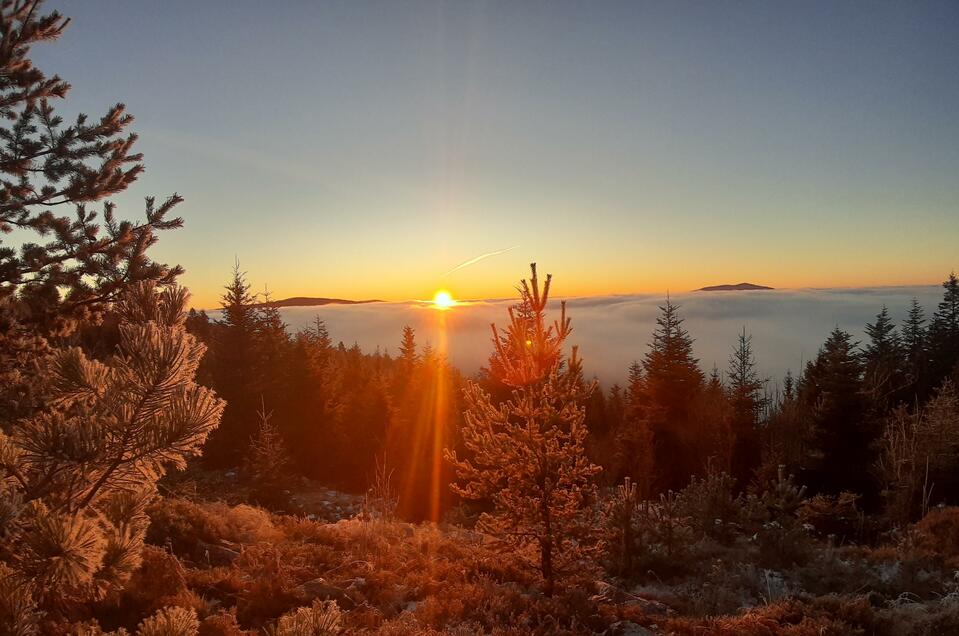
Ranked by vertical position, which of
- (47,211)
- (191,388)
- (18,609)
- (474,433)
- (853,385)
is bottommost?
(853,385)

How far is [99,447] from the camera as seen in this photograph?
2416 mm

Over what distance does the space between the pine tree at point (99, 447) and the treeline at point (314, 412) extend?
22009mm

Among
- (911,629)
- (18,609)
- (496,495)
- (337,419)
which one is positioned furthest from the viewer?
(337,419)

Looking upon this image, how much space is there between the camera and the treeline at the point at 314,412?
25.2m

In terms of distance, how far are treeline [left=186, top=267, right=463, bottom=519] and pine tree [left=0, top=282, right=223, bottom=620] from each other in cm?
2201

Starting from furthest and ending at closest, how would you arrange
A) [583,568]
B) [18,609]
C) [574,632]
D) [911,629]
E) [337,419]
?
[337,419], [583,568], [911,629], [574,632], [18,609]

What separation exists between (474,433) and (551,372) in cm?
171

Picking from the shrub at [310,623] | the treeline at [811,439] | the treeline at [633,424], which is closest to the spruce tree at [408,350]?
the treeline at [633,424]

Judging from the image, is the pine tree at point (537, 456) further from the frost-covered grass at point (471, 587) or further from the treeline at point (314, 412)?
the treeline at point (314, 412)

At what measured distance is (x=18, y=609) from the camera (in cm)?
219

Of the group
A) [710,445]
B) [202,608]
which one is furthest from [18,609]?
[710,445]

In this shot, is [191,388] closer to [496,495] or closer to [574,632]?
[574,632]

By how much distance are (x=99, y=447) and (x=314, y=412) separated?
85.2 feet

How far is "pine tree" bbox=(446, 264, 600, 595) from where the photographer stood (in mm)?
8578
